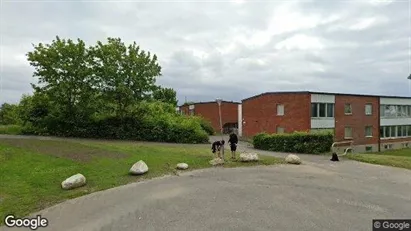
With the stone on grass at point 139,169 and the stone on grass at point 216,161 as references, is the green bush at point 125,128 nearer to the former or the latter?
the stone on grass at point 216,161

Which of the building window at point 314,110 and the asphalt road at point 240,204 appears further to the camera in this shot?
the building window at point 314,110

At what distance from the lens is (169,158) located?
17938 millimetres

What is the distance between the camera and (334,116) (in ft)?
124

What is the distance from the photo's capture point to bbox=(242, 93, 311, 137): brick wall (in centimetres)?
3566

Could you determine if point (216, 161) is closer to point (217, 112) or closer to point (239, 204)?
point (239, 204)

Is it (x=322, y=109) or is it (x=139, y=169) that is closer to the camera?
(x=139, y=169)

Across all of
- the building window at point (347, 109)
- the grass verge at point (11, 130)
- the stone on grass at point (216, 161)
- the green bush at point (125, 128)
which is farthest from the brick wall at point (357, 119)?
the grass verge at point (11, 130)

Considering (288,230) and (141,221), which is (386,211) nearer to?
(288,230)

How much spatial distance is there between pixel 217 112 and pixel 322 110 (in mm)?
19902

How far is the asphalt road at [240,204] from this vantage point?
877cm

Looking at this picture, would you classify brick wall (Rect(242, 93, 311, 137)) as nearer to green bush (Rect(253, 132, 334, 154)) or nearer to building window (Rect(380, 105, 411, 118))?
→ green bush (Rect(253, 132, 334, 154))

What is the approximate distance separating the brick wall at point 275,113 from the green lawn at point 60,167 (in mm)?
17546

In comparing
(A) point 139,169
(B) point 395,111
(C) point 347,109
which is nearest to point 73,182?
(A) point 139,169

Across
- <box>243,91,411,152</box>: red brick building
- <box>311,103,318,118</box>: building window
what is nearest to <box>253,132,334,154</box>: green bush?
<box>243,91,411,152</box>: red brick building
